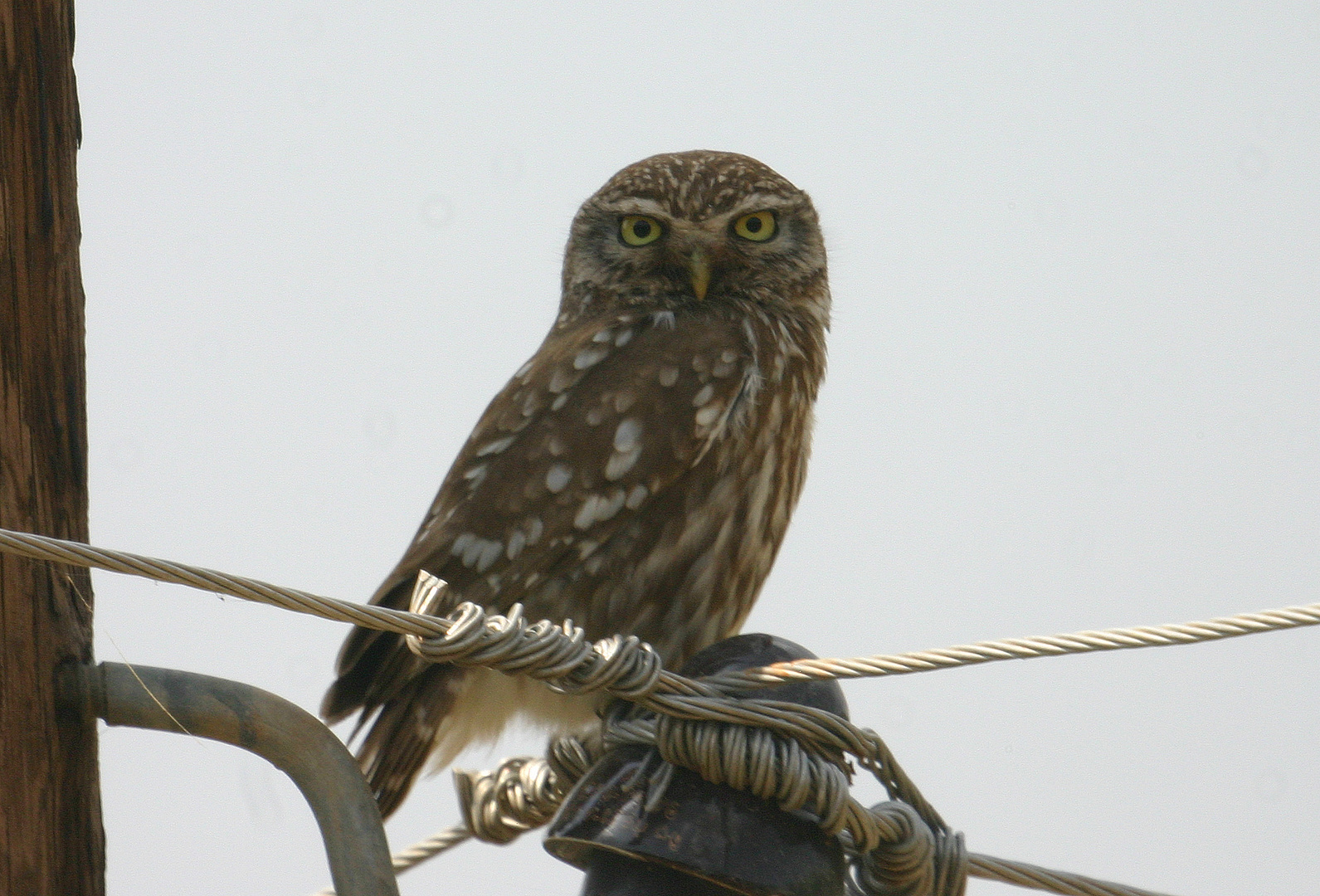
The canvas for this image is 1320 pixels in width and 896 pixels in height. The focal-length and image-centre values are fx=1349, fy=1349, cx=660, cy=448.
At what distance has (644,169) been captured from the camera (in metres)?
4.18

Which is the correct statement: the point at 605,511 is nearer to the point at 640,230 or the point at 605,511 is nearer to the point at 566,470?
the point at 566,470

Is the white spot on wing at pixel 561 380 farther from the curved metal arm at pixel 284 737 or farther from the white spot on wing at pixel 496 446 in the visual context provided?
the curved metal arm at pixel 284 737

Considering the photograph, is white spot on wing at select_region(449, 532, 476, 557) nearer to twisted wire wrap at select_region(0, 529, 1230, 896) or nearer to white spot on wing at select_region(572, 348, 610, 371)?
white spot on wing at select_region(572, 348, 610, 371)

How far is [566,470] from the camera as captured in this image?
11.3 feet

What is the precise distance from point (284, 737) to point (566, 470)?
146cm

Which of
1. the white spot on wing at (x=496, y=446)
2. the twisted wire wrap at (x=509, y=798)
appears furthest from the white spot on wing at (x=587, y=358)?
the twisted wire wrap at (x=509, y=798)

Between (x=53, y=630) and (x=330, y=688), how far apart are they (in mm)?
1266

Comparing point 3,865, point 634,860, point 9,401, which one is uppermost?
point 9,401

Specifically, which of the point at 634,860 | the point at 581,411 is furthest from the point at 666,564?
the point at 634,860

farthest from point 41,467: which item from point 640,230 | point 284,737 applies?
point 640,230

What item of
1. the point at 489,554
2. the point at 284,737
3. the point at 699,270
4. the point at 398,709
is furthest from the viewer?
the point at 699,270

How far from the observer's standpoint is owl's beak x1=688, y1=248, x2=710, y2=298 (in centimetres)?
390

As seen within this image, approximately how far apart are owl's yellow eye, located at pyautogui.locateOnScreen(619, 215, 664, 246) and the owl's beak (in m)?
0.20

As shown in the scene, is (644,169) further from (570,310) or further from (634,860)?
(634,860)
